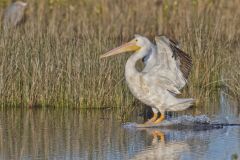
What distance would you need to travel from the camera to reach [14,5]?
55.8 feet

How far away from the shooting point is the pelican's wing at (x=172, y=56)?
10.2 meters

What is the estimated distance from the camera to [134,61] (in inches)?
409

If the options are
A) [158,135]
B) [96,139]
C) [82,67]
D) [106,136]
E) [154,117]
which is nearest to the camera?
[96,139]

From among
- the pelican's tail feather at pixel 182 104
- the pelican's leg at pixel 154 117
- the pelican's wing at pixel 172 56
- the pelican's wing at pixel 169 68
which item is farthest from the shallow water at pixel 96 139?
the pelican's wing at pixel 172 56

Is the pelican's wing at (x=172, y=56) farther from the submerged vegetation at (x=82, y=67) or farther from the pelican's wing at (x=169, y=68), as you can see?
the submerged vegetation at (x=82, y=67)

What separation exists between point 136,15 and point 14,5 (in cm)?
240

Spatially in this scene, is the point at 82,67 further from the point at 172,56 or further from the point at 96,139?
the point at 96,139

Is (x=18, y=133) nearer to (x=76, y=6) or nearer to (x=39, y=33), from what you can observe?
(x=39, y=33)

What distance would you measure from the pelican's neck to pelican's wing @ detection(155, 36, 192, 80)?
0.22m

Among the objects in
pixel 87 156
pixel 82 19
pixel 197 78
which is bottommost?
pixel 87 156

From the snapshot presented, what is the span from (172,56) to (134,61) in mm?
456

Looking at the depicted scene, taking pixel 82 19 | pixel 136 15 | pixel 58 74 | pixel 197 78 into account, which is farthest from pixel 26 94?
pixel 136 15

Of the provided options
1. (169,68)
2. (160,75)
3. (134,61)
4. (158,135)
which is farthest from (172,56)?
(158,135)

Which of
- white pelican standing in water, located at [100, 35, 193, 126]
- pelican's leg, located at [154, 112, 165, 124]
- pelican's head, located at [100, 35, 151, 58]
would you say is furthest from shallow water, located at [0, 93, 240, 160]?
pelican's head, located at [100, 35, 151, 58]
